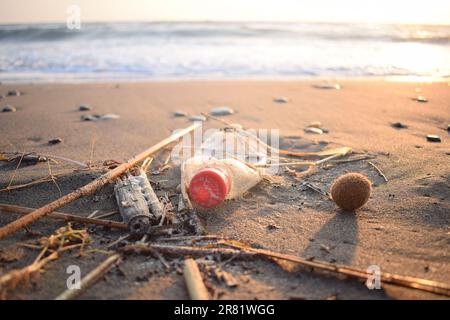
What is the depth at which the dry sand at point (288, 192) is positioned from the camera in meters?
1.86

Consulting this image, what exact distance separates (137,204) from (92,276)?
0.58 meters

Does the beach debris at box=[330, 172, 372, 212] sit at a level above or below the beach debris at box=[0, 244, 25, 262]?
above

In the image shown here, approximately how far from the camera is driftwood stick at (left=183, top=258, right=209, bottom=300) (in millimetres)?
1718

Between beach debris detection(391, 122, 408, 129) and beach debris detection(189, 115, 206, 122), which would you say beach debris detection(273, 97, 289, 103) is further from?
beach debris detection(391, 122, 408, 129)

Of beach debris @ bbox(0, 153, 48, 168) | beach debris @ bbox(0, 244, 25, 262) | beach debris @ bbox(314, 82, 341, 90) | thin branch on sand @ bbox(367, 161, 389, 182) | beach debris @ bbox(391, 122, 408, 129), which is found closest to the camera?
beach debris @ bbox(0, 244, 25, 262)

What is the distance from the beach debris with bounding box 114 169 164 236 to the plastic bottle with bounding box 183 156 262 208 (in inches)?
10.6

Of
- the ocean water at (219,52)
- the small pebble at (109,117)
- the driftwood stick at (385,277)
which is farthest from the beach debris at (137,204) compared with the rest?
the ocean water at (219,52)

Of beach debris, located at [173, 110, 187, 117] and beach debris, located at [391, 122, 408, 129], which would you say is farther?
beach debris, located at [173, 110, 187, 117]

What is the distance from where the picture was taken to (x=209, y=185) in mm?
2277

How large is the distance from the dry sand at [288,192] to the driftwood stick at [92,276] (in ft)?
0.14

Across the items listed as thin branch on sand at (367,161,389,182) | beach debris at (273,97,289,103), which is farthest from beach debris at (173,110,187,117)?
thin branch on sand at (367,161,389,182)

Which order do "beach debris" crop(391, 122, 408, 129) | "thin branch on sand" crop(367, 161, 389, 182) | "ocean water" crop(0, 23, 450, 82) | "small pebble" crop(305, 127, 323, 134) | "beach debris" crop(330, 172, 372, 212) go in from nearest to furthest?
"beach debris" crop(330, 172, 372, 212), "thin branch on sand" crop(367, 161, 389, 182), "small pebble" crop(305, 127, 323, 134), "beach debris" crop(391, 122, 408, 129), "ocean water" crop(0, 23, 450, 82)

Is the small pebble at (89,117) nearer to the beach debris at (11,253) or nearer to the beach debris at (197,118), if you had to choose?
the beach debris at (197,118)

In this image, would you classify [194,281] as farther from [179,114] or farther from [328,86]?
[328,86]
